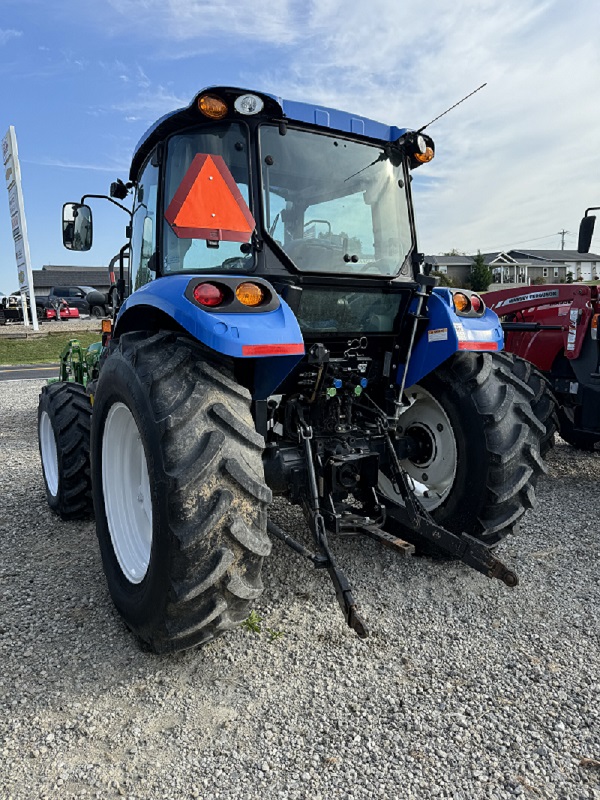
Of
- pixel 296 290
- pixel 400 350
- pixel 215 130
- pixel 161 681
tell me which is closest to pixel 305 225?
pixel 296 290

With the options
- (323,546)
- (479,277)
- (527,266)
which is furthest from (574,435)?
(527,266)

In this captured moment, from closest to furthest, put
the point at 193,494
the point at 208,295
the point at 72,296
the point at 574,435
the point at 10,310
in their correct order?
1. the point at 193,494
2. the point at 208,295
3. the point at 574,435
4. the point at 10,310
5. the point at 72,296

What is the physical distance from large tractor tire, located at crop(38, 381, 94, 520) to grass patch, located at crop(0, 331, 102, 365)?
11549 millimetres

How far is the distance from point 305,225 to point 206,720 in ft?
7.34

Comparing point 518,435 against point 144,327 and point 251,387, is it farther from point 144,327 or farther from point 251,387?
point 144,327

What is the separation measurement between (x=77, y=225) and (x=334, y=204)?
1.86 meters

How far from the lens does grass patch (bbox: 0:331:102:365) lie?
53.6 ft

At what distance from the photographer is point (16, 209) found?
19516 mm

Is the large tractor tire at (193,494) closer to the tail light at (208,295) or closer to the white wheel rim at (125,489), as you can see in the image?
the tail light at (208,295)

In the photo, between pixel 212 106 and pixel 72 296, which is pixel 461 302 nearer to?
pixel 212 106

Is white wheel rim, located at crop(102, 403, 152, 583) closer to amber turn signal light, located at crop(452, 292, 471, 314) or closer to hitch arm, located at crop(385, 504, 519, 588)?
hitch arm, located at crop(385, 504, 519, 588)

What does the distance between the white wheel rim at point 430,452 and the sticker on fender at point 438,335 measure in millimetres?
342

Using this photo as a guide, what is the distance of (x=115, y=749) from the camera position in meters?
1.96

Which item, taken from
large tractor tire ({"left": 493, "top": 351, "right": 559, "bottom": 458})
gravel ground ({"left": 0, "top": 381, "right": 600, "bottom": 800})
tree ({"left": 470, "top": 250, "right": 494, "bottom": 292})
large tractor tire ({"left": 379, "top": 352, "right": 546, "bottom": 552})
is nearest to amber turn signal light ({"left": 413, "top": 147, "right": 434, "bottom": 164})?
large tractor tire ({"left": 379, "top": 352, "right": 546, "bottom": 552})
